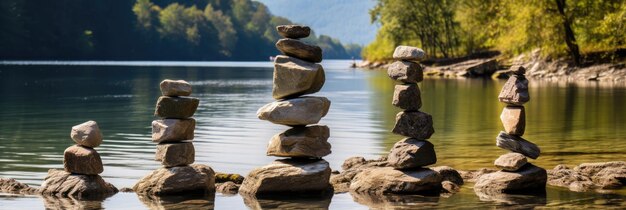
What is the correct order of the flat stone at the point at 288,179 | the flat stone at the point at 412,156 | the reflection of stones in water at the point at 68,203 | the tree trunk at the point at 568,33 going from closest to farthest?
the reflection of stones in water at the point at 68,203
the flat stone at the point at 288,179
the flat stone at the point at 412,156
the tree trunk at the point at 568,33

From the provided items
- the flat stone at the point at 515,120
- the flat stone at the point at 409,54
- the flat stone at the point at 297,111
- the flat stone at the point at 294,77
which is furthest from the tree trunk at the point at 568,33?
the flat stone at the point at 297,111

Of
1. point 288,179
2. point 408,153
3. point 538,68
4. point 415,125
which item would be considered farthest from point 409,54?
point 538,68

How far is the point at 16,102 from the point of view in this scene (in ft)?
195

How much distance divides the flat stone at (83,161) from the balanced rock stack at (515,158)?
818 centimetres

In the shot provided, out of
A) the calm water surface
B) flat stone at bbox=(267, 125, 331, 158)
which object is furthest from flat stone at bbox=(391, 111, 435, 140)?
flat stone at bbox=(267, 125, 331, 158)

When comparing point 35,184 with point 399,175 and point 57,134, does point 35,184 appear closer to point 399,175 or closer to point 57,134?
point 399,175

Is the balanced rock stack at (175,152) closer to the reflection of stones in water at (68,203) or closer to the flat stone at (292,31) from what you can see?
the reflection of stones in water at (68,203)

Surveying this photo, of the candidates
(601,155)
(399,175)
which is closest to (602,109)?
(601,155)

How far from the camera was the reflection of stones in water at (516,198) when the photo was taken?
19938 mm

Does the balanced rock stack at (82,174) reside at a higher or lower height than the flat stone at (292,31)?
lower

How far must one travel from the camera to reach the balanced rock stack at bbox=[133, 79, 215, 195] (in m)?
21.4

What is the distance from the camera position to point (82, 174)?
2147 cm

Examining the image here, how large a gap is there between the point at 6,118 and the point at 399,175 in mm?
28899

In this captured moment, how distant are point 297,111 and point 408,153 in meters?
2.55
